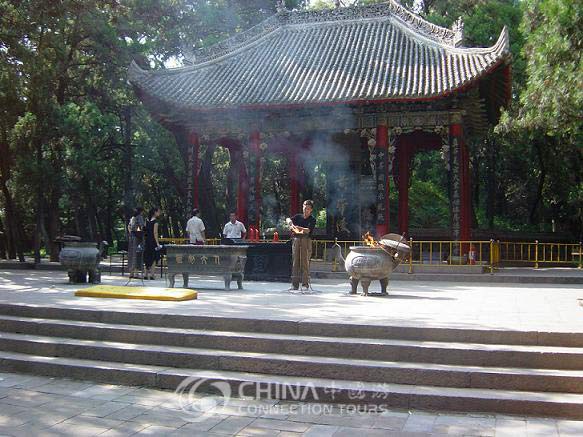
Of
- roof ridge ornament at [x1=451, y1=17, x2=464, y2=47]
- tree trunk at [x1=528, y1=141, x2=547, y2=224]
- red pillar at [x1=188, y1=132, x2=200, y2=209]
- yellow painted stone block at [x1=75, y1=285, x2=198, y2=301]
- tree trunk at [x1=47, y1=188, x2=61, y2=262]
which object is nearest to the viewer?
yellow painted stone block at [x1=75, y1=285, x2=198, y2=301]

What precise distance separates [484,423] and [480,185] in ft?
92.7

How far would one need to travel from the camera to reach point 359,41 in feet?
61.1

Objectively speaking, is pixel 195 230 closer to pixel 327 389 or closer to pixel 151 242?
pixel 151 242

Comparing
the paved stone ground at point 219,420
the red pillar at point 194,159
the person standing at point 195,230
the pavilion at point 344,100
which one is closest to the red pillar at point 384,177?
the pavilion at point 344,100

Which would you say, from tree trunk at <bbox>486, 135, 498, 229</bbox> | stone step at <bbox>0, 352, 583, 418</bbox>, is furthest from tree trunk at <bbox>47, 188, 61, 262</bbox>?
tree trunk at <bbox>486, 135, 498, 229</bbox>

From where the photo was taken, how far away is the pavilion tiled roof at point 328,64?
15.7 metres

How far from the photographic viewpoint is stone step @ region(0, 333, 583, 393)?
15.9 ft

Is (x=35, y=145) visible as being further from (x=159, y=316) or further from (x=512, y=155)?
(x=512, y=155)

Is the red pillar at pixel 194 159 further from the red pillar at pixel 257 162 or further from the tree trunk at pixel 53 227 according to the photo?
the tree trunk at pixel 53 227

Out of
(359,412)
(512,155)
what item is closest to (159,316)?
(359,412)

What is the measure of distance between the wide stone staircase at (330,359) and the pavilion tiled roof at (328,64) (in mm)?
10467

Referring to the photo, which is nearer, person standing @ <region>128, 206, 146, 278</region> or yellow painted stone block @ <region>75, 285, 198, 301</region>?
yellow painted stone block @ <region>75, 285, 198, 301</region>

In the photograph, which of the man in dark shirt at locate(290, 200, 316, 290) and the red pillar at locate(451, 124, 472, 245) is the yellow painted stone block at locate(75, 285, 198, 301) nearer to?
the man in dark shirt at locate(290, 200, 316, 290)

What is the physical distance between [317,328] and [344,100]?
1059 centimetres
